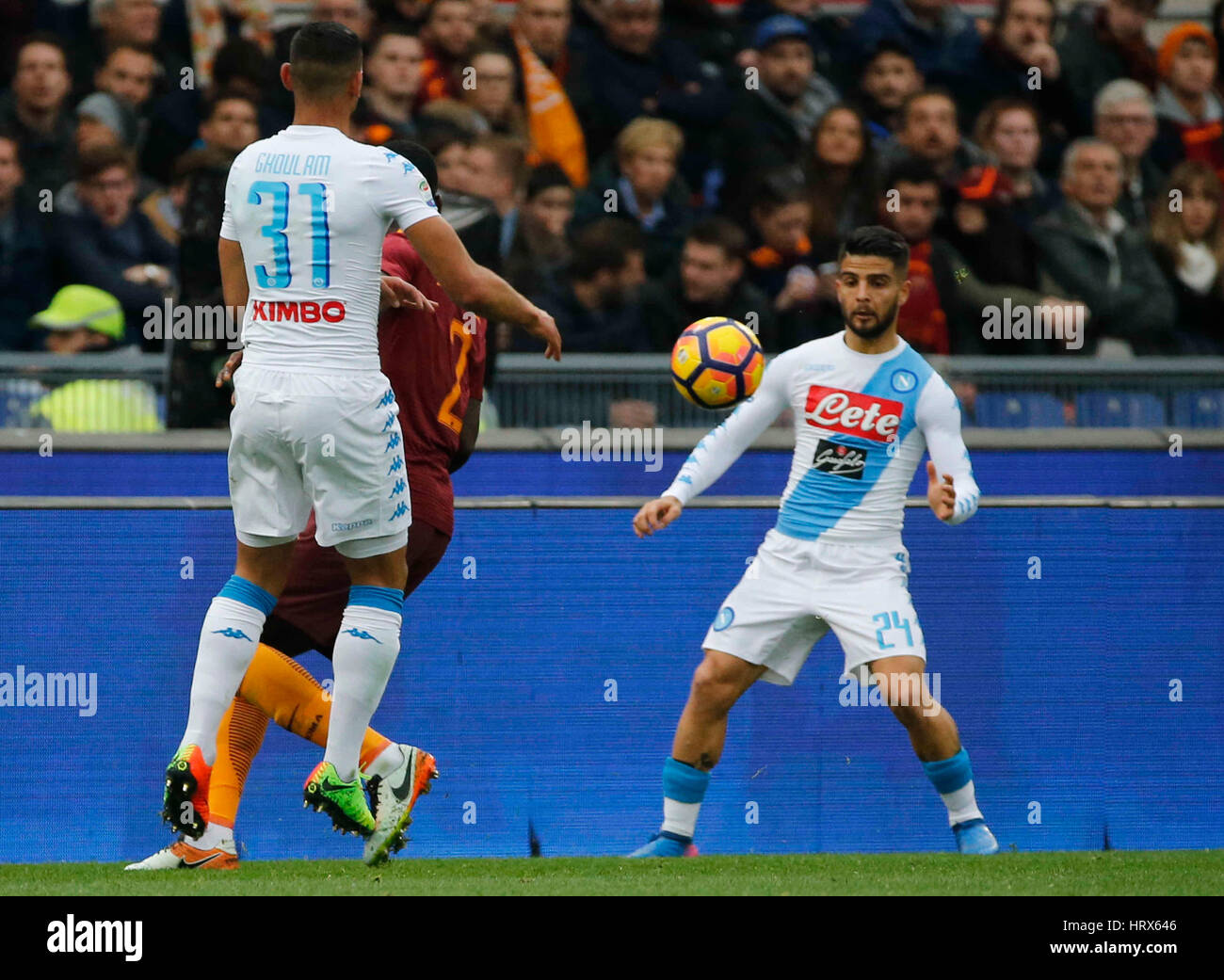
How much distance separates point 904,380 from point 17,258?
4525 millimetres

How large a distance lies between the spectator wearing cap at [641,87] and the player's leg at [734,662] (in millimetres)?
3753

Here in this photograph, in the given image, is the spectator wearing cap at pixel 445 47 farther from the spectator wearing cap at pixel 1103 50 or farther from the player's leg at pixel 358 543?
the player's leg at pixel 358 543

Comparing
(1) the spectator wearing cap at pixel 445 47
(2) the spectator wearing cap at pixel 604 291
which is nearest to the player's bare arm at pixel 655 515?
(2) the spectator wearing cap at pixel 604 291

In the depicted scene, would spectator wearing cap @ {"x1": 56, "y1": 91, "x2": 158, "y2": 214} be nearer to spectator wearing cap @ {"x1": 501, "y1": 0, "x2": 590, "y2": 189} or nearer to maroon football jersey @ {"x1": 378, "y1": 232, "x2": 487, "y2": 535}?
spectator wearing cap @ {"x1": 501, "y1": 0, "x2": 590, "y2": 189}

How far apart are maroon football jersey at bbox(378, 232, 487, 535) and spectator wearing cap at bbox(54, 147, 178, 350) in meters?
2.94

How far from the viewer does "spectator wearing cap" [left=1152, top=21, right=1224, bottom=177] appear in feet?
34.8

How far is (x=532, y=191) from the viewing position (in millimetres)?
9297

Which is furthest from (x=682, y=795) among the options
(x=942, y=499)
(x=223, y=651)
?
(x=223, y=651)

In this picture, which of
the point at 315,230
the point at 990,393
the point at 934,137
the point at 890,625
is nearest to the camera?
the point at 315,230

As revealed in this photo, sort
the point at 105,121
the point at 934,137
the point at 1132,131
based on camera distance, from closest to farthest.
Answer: the point at 105,121 → the point at 934,137 → the point at 1132,131

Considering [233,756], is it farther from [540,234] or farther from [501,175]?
[501,175]

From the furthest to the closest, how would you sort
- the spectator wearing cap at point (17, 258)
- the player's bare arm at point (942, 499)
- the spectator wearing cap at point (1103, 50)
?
1. the spectator wearing cap at point (1103, 50)
2. the spectator wearing cap at point (17, 258)
3. the player's bare arm at point (942, 499)

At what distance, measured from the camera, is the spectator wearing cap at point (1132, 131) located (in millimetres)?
10242

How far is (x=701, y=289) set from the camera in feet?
29.6
